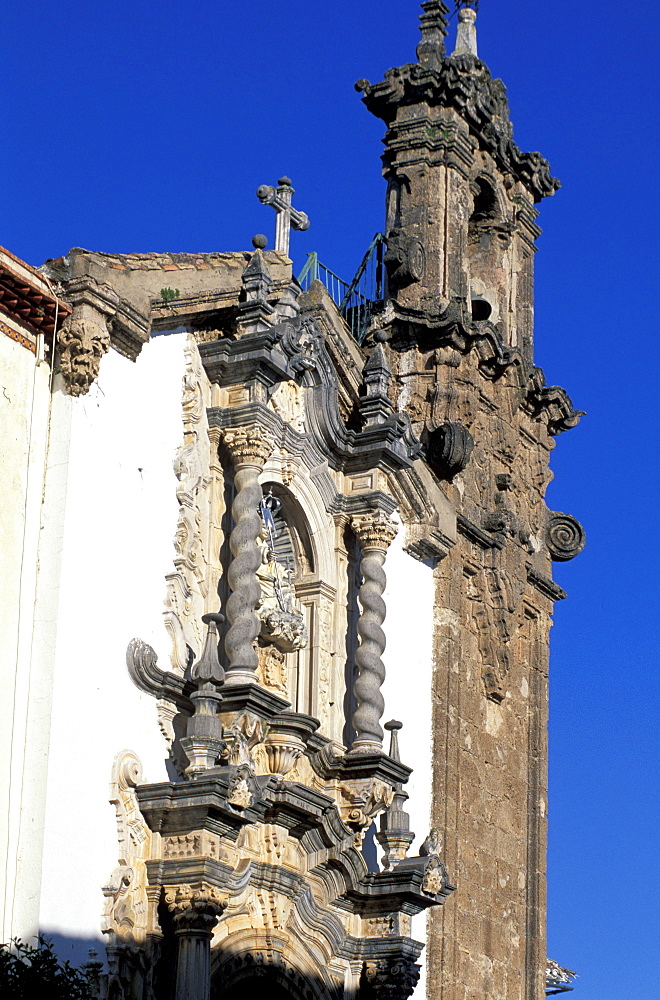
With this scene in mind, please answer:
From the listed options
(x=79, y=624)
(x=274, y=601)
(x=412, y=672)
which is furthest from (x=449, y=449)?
(x=79, y=624)

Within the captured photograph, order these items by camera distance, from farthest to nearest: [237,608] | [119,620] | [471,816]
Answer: [471,816], [237,608], [119,620]

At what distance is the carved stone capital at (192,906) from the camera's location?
14227mm

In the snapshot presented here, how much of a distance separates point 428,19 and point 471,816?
8632mm

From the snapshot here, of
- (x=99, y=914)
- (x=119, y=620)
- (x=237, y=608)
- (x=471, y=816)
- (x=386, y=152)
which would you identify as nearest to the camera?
(x=99, y=914)

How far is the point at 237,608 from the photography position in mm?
15891

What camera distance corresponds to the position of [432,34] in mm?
22156

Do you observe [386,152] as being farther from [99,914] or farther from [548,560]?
[99,914]

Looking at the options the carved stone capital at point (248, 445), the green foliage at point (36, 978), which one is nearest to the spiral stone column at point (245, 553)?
the carved stone capital at point (248, 445)

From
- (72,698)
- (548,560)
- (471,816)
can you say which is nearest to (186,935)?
(72,698)

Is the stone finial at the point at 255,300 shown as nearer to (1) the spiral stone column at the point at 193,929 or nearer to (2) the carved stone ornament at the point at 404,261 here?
(2) the carved stone ornament at the point at 404,261

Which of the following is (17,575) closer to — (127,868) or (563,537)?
(127,868)

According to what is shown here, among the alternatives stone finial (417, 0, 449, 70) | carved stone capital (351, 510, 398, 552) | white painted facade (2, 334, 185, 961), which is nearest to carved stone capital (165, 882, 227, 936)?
white painted facade (2, 334, 185, 961)

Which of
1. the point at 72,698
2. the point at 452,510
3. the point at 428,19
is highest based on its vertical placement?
the point at 428,19

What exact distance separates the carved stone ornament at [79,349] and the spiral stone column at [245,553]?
195cm
